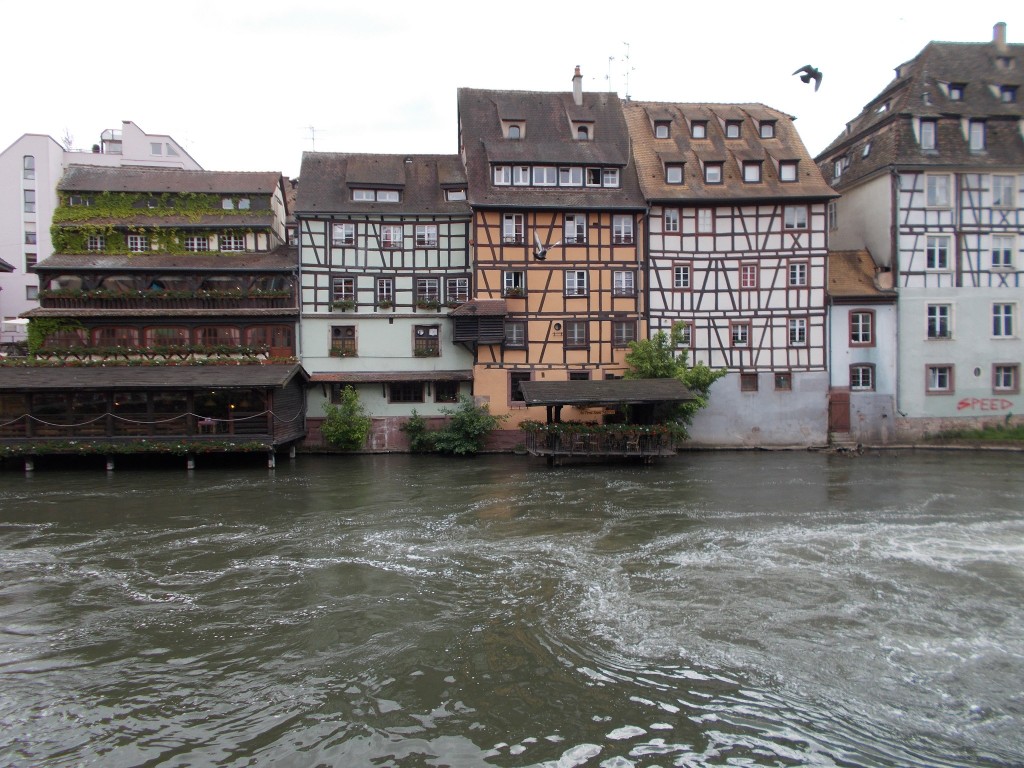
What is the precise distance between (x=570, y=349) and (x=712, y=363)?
564cm

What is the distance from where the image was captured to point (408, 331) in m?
28.5

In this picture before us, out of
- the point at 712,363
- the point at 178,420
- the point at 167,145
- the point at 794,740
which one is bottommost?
the point at 794,740

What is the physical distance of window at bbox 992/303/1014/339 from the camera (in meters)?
28.7

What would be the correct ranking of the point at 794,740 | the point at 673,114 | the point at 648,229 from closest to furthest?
the point at 794,740
the point at 648,229
the point at 673,114

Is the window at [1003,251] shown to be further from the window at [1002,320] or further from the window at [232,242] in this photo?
the window at [232,242]

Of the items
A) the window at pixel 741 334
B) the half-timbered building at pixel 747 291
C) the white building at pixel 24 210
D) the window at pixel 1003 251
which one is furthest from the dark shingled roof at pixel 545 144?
the white building at pixel 24 210

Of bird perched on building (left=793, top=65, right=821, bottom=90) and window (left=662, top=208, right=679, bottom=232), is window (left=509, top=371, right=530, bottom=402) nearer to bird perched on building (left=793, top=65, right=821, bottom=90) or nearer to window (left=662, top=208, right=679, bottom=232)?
window (left=662, top=208, right=679, bottom=232)

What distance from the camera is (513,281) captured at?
92.9 feet

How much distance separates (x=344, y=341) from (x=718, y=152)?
671 inches

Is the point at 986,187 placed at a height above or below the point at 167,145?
below

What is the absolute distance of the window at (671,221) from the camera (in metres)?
28.5

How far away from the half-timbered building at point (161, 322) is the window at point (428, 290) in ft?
15.7

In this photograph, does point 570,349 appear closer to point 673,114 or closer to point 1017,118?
point 673,114

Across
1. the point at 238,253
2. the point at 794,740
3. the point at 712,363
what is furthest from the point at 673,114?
the point at 794,740
